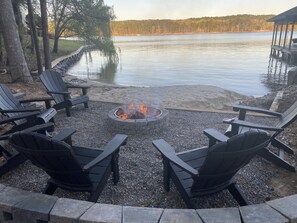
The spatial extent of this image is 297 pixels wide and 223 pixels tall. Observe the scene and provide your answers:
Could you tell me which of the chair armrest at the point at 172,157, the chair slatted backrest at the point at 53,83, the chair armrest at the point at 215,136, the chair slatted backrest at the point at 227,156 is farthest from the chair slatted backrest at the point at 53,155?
the chair slatted backrest at the point at 53,83

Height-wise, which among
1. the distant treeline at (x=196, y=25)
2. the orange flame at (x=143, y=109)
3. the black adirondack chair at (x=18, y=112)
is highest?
the distant treeline at (x=196, y=25)

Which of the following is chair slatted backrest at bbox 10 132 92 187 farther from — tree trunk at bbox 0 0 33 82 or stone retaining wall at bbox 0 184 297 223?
tree trunk at bbox 0 0 33 82

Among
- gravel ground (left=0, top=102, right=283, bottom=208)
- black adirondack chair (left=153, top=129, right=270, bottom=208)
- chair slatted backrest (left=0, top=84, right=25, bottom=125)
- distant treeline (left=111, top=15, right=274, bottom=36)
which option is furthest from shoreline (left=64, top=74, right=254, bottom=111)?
distant treeline (left=111, top=15, right=274, bottom=36)

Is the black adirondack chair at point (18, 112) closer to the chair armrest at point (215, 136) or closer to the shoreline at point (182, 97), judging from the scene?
the chair armrest at point (215, 136)

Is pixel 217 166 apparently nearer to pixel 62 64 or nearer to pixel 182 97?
pixel 182 97

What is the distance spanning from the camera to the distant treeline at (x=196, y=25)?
9100 cm

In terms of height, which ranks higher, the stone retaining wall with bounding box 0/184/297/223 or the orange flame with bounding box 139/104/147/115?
the orange flame with bounding box 139/104/147/115

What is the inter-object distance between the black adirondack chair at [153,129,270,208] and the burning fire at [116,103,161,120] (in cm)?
173

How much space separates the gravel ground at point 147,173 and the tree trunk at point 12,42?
4.09 meters

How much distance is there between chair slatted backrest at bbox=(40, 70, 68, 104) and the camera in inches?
185

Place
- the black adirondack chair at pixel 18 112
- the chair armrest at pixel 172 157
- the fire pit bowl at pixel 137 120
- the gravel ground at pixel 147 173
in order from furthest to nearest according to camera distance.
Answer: the fire pit bowl at pixel 137 120 → the black adirondack chair at pixel 18 112 → the gravel ground at pixel 147 173 → the chair armrest at pixel 172 157

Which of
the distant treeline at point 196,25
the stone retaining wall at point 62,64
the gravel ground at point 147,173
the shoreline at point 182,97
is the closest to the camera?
the gravel ground at point 147,173

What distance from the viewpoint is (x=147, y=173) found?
110 inches

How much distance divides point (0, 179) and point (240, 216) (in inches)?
96.4
